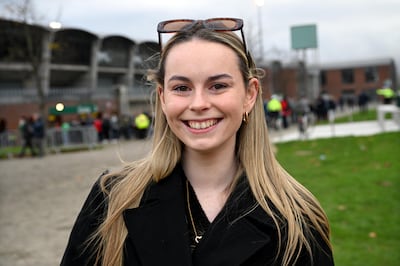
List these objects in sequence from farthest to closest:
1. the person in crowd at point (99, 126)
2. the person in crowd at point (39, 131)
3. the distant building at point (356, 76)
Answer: the distant building at point (356, 76) < the person in crowd at point (99, 126) < the person in crowd at point (39, 131)

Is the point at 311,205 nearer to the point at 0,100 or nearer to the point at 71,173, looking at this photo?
the point at 71,173

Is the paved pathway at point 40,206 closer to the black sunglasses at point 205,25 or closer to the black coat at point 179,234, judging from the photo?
the black coat at point 179,234

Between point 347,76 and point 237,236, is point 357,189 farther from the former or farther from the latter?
point 347,76

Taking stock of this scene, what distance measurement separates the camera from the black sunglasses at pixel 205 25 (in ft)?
6.50

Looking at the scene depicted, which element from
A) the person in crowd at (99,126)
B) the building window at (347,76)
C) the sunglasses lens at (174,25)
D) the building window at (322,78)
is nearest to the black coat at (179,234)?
the sunglasses lens at (174,25)

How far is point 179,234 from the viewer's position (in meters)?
1.87

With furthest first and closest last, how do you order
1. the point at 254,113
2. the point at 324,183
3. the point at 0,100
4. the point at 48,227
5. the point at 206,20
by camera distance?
the point at 0,100, the point at 324,183, the point at 48,227, the point at 254,113, the point at 206,20

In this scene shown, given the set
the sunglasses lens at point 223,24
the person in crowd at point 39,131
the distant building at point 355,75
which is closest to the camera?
the sunglasses lens at point 223,24

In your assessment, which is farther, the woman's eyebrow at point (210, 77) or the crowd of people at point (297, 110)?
the crowd of people at point (297, 110)

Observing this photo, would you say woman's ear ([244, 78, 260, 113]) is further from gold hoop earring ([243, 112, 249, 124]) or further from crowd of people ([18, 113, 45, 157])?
crowd of people ([18, 113, 45, 157])

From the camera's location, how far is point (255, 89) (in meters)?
2.12

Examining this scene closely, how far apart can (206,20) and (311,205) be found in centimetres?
93

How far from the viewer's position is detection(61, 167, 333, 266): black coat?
1.84m

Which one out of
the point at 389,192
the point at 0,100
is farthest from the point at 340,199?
the point at 0,100
